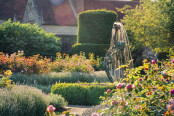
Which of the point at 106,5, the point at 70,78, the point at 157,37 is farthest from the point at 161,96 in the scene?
the point at 106,5

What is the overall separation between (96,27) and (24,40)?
5937mm

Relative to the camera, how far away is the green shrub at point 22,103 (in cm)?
511

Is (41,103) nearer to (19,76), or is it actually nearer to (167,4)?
(19,76)

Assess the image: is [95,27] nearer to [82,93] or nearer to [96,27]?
[96,27]

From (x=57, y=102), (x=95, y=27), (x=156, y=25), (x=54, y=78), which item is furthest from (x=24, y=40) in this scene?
(x=57, y=102)

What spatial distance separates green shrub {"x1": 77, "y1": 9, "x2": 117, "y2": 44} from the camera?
19.9 metres

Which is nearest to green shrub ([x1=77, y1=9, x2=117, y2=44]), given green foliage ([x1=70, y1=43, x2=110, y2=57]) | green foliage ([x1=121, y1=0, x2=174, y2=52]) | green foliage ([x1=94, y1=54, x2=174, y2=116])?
green foliage ([x1=70, y1=43, x2=110, y2=57])

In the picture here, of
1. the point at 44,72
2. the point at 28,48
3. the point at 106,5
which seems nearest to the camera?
the point at 44,72

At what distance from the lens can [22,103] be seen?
18.0 ft

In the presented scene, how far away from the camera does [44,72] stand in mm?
12328

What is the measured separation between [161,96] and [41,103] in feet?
11.5

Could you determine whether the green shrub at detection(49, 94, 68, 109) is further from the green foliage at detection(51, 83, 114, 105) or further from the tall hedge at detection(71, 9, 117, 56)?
the tall hedge at detection(71, 9, 117, 56)

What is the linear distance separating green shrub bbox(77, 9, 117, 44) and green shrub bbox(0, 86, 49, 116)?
14.0 metres

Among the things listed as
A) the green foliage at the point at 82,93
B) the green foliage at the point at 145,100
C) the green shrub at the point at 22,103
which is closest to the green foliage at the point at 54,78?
the green foliage at the point at 82,93
